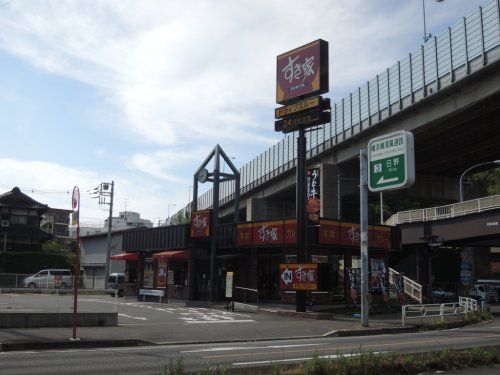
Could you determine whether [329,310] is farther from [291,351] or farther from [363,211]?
[291,351]

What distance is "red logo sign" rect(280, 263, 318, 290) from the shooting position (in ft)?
91.3

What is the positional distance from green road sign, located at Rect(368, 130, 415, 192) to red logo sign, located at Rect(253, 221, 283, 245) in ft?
34.2

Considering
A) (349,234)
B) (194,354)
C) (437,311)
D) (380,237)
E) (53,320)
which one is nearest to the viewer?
(194,354)

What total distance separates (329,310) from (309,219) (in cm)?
501

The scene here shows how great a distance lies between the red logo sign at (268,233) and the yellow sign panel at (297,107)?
21.2 ft

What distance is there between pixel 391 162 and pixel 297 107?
29.6 feet

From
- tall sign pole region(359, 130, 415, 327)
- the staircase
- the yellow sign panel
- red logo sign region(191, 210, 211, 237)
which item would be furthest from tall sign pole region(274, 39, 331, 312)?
the staircase

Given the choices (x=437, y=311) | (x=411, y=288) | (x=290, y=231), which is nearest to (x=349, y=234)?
(x=290, y=231)

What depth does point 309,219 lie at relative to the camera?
98.3 ft

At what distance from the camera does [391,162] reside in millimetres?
21828

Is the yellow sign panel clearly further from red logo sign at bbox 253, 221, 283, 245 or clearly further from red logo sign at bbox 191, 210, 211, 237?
red logo sign at bbox 191, 210, 211, 237

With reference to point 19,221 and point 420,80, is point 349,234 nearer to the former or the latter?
point 420,80

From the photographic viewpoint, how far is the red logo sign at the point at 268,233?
32.5m

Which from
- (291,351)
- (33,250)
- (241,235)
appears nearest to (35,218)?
(33,250)
